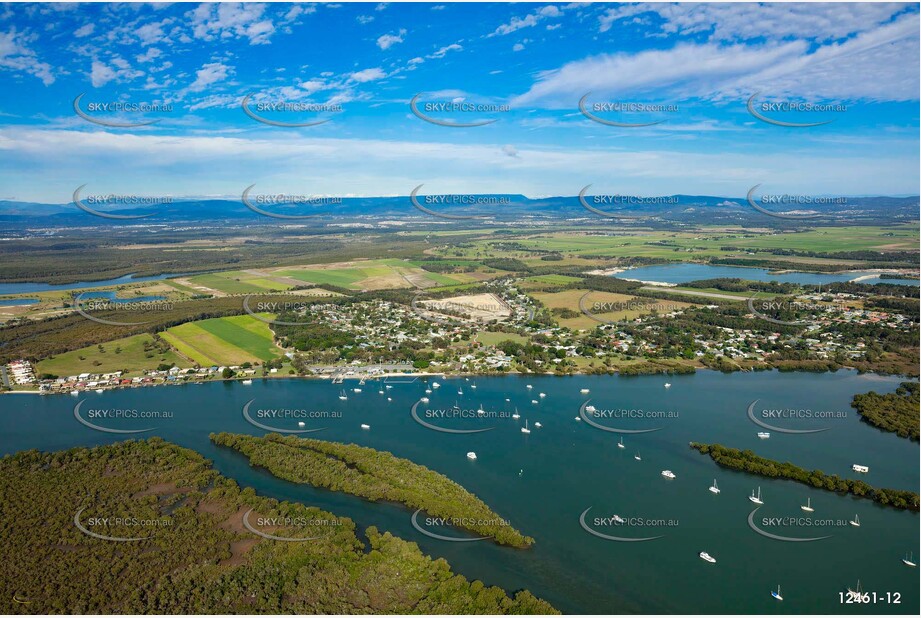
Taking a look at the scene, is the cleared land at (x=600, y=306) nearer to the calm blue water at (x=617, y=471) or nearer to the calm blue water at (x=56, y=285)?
the calm blue water at (x=617, y=471)

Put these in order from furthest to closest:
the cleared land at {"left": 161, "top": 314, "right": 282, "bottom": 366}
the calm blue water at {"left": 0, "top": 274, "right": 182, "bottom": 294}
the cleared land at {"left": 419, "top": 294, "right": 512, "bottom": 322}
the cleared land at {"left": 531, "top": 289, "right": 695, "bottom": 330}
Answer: the calm blue water at {"left": 0, "top": 274, "right": 182, "bottom": 294} < the cleared land at {"left": 419, "top": 294, "right": 512, "bottom": 322} < the cleared land at {"left": 531, "top": 289, "right": 695, "bottom": 330} < the cleared land at {"left": 161, "top": 314, "right": 282, "bottom": 366}

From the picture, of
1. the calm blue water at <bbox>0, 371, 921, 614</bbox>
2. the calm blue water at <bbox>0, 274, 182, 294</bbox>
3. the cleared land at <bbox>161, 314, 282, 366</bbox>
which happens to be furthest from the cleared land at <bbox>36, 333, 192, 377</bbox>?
the calm blue water at <bbox>0, 274, 182, 294</bbox>

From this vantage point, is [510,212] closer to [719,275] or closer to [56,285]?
[719,275]

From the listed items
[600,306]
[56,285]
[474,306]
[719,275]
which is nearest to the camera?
[600,306]

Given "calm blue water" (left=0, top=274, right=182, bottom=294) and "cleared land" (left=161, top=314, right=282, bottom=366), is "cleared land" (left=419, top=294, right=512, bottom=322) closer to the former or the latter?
"cleared land" (left=161, top=314, right=282, bottom=366)

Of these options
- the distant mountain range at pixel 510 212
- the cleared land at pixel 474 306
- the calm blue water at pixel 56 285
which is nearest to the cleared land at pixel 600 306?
the cleared land at pixel 474 306

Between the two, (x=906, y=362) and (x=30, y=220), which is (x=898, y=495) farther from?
(x=30, y=220)

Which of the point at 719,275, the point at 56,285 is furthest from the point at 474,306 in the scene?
the point at 56,285
